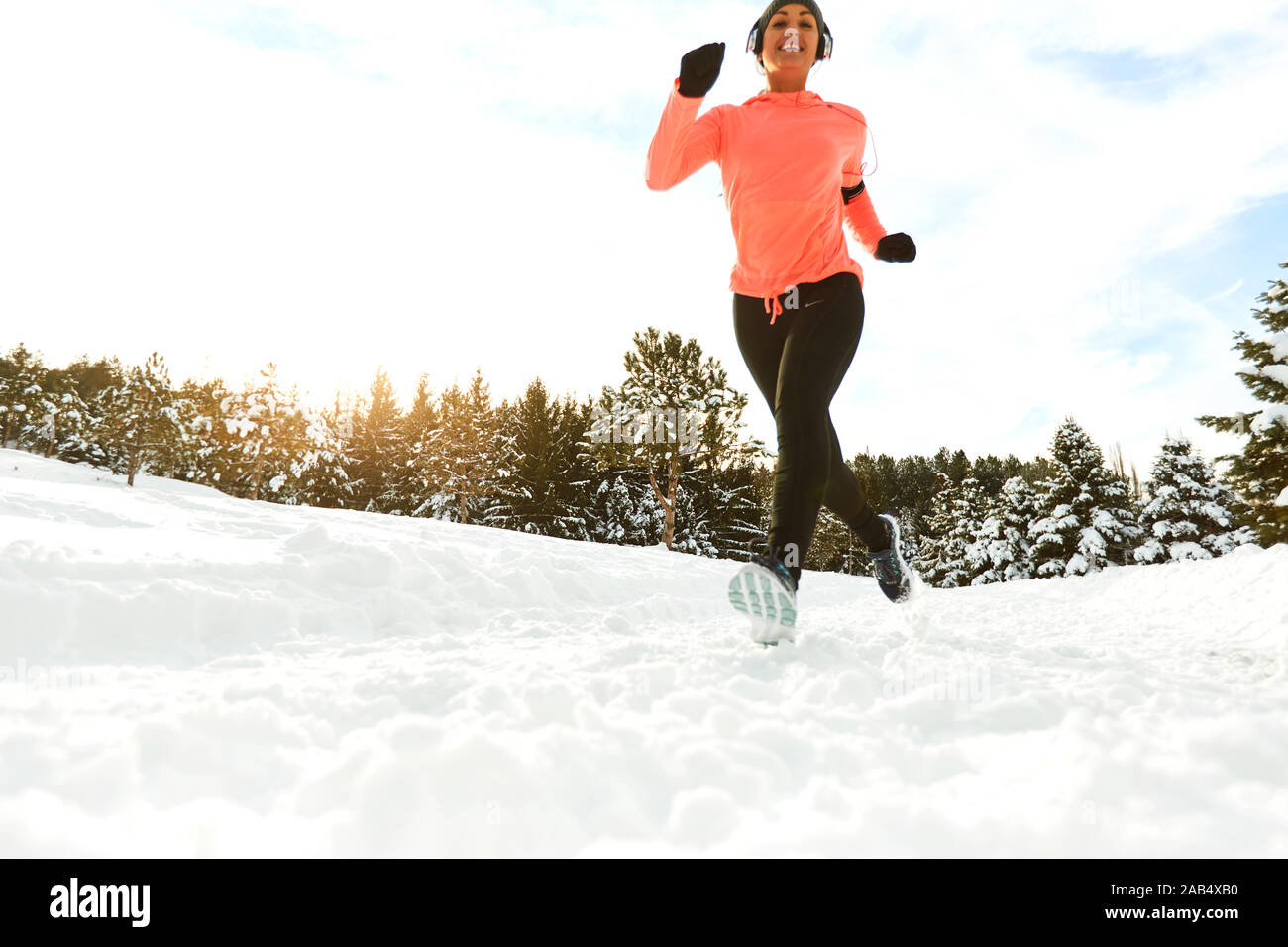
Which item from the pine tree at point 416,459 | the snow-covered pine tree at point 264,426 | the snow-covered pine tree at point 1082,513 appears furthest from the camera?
the pine tree at point 416,459

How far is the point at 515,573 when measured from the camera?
3.49 m

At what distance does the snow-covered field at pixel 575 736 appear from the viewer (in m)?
0.90

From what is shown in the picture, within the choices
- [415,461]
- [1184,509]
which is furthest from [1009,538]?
[415,461]

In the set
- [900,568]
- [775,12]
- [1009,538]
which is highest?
[775,12]

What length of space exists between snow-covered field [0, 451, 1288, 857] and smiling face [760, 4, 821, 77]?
2.04 meters

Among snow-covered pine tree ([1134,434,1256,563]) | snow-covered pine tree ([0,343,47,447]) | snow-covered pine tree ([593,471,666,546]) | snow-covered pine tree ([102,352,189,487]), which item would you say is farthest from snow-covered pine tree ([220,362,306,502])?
snow-covered pine tree ([1134,434,1256,563])

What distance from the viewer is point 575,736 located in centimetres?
119

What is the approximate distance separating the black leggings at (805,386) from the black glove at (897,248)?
1.30ft

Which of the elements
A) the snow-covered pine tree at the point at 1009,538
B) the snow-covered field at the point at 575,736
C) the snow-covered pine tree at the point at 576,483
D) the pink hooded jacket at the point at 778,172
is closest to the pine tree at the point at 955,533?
the snow-covered pine tree at the point at 1009,538

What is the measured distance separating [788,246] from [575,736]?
1.80 m
